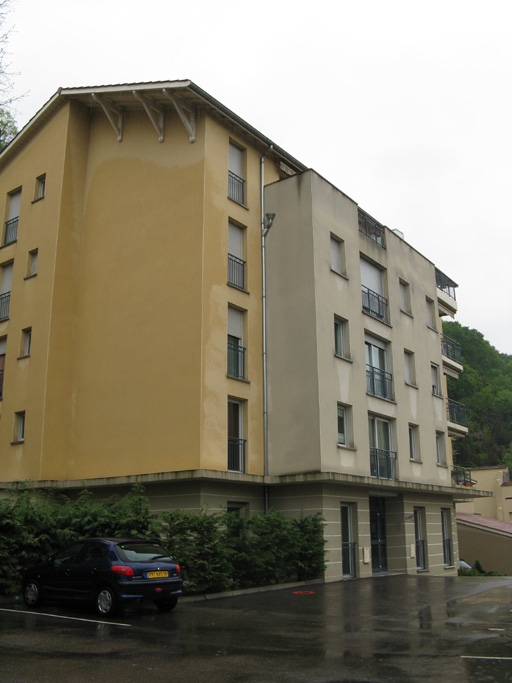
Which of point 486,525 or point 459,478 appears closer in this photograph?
point 459,478

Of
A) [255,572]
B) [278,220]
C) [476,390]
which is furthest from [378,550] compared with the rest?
[476,390]

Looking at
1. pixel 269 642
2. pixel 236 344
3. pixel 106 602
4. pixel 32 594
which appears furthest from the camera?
pixel 236 344

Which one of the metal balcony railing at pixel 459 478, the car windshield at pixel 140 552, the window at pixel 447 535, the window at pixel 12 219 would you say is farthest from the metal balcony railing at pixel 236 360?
the metal balcony railing at pixel 459 478

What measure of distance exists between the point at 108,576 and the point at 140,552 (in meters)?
0.85

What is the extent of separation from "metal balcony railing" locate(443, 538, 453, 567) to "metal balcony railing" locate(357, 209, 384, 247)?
12684 millimetres

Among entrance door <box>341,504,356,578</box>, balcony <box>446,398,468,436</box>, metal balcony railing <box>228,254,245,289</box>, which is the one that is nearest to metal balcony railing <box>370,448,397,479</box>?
entrance door <box>341,504,356,578</box>

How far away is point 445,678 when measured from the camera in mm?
7582

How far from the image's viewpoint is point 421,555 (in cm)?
2748

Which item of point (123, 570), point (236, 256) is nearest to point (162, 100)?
point (236, 256)

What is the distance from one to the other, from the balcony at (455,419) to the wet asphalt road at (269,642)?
18.3 metres

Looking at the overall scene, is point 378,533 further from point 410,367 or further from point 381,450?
point 410,367

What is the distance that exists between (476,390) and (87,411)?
58.4m

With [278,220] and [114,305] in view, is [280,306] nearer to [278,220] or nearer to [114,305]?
[278,220]

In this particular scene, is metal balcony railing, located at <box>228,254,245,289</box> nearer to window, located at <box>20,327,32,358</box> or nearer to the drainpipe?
the drainpipe
